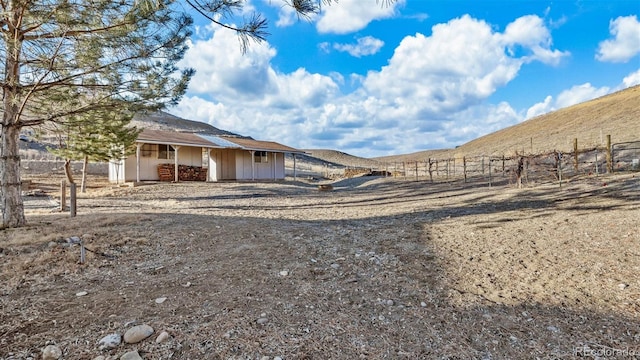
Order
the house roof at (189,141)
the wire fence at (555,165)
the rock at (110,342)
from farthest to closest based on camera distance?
the house roof at (189,141) < the wire fence at (555,165) < the rock at (110,342)

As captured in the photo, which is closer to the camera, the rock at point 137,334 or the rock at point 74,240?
the rock at point 137,334

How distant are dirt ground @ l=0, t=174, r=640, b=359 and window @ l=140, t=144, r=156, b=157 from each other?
438 inches

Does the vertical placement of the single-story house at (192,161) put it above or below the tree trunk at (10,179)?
above

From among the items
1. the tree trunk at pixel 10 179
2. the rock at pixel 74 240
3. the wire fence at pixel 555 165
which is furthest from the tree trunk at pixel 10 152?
the wire fence at pixel 555 165

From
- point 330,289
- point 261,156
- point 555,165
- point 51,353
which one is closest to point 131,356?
point 51,353

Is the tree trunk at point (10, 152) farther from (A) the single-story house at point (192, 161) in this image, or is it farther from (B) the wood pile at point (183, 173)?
(B) the wood pile at point (183, 173)

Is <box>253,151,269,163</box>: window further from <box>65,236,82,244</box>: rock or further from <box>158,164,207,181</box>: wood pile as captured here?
<box>65,236,82,244</box>: rock

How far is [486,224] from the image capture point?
20.0 ft

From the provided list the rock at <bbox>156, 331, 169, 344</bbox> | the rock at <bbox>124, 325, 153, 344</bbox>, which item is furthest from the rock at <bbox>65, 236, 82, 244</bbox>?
the rock at <bbox>156, 331, 169, 344</bbox>

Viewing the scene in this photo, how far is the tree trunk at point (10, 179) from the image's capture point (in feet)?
17.9

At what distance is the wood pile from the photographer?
55.5 ft

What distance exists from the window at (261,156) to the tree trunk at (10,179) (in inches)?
620

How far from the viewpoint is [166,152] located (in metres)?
17.4

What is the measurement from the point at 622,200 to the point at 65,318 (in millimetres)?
9890
